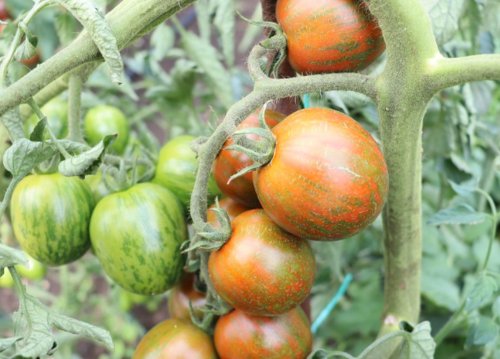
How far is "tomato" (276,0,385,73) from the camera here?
760 millimetres

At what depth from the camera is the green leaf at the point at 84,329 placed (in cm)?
72

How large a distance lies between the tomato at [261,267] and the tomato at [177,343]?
14cm

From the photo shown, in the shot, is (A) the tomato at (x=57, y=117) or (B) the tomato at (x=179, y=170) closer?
(B) the tomato at (x=179, y=170)

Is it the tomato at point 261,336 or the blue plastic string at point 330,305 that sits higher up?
the tomato at point 261,336

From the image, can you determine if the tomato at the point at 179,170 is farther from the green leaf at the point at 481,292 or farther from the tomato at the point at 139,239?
the green leaf at the point at 481,292

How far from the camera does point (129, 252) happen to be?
92 cm

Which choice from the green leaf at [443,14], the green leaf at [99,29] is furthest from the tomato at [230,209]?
the green leaf at [443,14]

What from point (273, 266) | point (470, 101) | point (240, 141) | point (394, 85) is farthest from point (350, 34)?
point (470, 101)

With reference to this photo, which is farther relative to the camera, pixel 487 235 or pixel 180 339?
pixel 487 235

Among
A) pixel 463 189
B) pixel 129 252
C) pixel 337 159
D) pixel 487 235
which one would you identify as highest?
pixel 337 159

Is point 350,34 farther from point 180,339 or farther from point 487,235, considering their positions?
point 487,235

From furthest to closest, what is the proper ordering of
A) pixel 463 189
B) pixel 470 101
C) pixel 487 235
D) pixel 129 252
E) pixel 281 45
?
pixel 487 235 < pixel 470 101 < pixel 463 189 < pixel 129 252 < pixel 281 45

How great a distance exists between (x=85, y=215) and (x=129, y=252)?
104mm

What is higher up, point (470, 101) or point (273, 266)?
point (273, 266)
